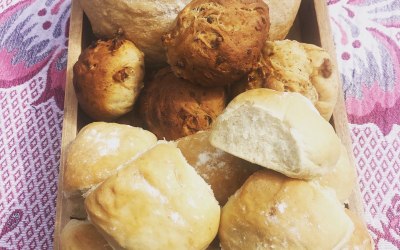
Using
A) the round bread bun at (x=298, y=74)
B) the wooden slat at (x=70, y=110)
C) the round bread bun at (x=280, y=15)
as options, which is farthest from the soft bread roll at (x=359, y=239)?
the wooden slat at (x=70, y=110)

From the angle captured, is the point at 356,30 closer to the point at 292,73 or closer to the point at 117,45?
the point at 292,73

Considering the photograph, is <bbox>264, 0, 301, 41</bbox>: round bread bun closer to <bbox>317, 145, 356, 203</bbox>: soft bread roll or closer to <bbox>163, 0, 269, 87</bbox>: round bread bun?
<bbox>163, 0, 269, 87</bbox>: round bread bun

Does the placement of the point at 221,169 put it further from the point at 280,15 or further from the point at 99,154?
the point at 280,15

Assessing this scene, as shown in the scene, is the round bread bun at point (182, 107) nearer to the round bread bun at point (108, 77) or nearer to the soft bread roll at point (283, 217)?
the round bread bun at point (108, 77)

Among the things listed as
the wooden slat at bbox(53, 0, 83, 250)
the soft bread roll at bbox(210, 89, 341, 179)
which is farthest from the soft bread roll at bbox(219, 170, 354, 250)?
the wooden slat at bbox(53, 0, 83, 250)

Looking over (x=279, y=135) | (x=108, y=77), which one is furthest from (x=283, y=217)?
(x=108, y=77)

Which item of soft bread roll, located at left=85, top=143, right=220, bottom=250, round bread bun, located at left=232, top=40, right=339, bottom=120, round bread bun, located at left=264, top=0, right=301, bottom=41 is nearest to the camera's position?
soft bread roll, located at left=85, top=143, right=220, bottom=250

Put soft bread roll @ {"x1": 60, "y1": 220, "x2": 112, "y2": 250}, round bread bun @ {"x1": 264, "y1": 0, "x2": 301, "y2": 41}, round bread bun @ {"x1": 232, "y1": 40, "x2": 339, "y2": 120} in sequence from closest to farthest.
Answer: soft bread roll @ {"x1": 60, "y1": 220, "x2": 112, "y2": 250} < round bread bun @ {"x1": 232, "y1": 40, "x2": 339, "y2": 120} < round bread bun @ {"x1": 264, "y1": 0, "x2": 301, "y2": 41}
